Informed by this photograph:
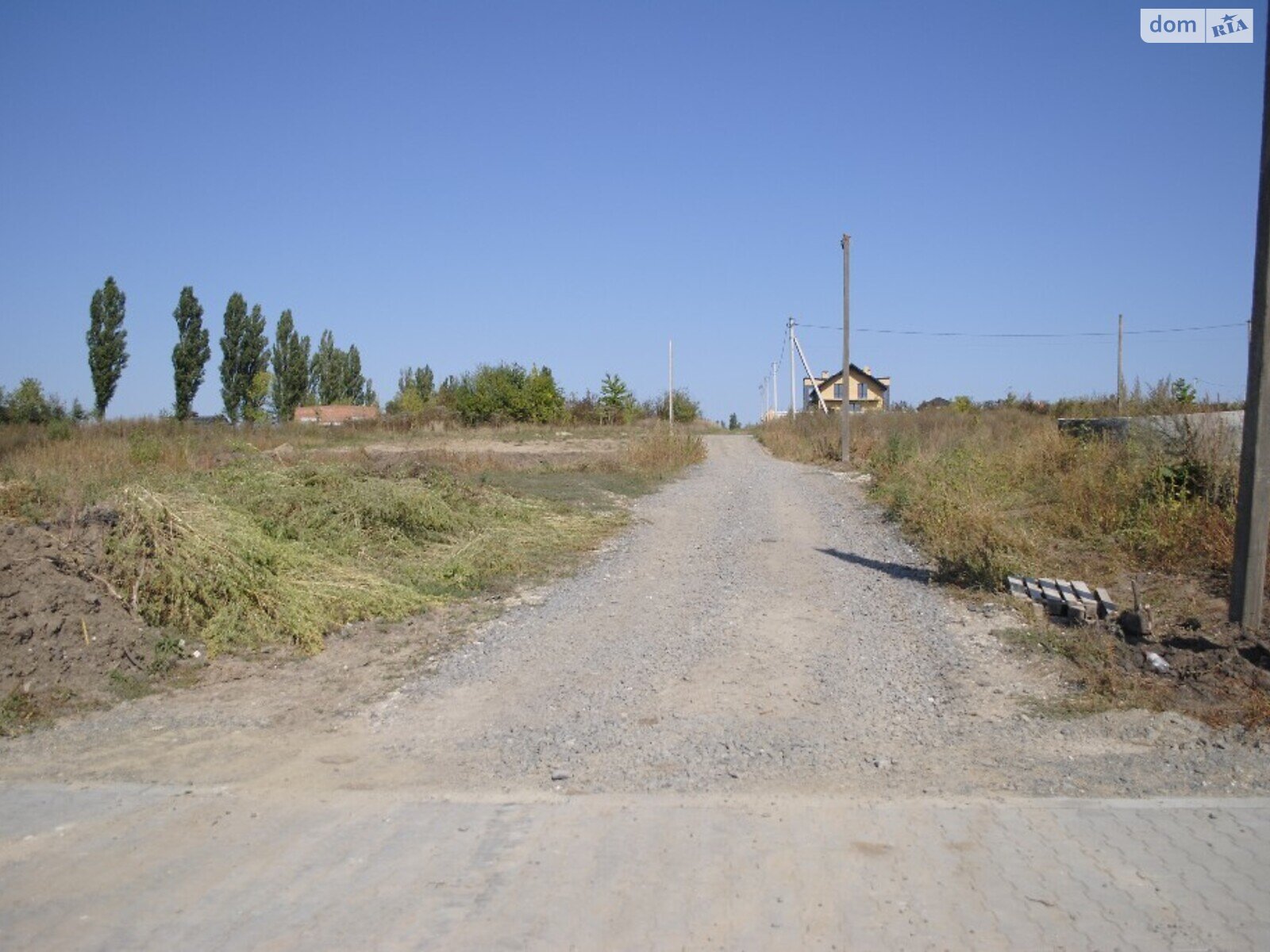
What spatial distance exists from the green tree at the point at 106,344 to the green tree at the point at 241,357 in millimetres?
8175

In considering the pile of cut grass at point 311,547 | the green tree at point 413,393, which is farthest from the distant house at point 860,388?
the pile of cut grass at point 311,547

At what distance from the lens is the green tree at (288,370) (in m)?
70.1

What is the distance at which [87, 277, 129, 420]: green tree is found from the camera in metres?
52.5

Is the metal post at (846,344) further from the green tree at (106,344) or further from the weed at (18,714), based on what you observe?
the green tree at (106,344)

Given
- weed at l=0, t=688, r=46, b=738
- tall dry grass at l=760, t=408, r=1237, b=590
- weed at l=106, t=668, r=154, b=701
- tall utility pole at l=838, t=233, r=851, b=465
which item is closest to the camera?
weed at l=0, t=688, r=46, b=738

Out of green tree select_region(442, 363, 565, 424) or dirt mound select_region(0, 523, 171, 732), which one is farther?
green tree select_region(442, 363, 565, 424)

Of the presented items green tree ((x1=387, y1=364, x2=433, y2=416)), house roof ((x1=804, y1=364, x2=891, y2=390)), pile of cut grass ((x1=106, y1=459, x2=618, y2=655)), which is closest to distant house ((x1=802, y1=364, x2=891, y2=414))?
house roof ((x1=804, y1=364, x2=891, y2=390))

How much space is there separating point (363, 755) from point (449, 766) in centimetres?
58

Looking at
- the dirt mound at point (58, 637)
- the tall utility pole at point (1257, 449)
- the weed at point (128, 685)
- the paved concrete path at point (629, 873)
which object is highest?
the tall utility pole at point (1257, 449)

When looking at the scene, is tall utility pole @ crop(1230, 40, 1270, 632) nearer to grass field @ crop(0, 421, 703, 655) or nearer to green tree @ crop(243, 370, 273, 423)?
grass field @ crop(0, 421, 703, 655)

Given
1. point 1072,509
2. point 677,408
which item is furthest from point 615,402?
point 1072,509

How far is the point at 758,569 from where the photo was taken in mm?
11453

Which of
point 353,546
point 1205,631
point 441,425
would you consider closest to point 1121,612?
point 1205,631

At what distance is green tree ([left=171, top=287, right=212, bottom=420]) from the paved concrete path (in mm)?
56627
